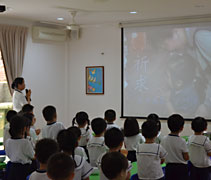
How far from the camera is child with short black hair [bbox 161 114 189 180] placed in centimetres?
346

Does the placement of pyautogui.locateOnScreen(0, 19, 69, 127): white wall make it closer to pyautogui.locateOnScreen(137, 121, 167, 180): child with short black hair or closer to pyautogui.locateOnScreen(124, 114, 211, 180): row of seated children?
pyautogui.locateOnScreen(124, 114, 211, 180): row of seated children

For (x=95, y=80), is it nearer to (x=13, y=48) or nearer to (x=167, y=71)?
(x=167, y=71)

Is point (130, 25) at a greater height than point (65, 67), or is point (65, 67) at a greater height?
point (130, 25)

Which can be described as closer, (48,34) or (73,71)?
(48,34)

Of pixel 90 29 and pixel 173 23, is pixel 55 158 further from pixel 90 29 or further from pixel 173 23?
pixel 90 29

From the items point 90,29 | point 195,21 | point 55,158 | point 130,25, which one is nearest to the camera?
point 55,158

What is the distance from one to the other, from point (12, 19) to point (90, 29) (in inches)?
69.8

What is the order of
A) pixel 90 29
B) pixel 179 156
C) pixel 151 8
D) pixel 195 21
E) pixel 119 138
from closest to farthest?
pixel 119 138 < pixel 179 156 < pixel 151 8 < pixel 195 21 < pixel 90 29

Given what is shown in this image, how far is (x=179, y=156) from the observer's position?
349cm

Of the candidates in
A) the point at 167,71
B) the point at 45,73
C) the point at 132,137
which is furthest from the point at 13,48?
the point at 132,137

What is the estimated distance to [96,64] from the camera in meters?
8.34

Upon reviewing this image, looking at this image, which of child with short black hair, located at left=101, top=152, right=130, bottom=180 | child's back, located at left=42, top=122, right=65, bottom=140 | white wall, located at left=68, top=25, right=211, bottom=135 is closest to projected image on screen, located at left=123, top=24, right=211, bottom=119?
white wall, located at left=68, top=25, right=211, bottom=135

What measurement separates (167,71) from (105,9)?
1.90 meters

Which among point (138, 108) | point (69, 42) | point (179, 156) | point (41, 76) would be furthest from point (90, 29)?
point (179, 156)
